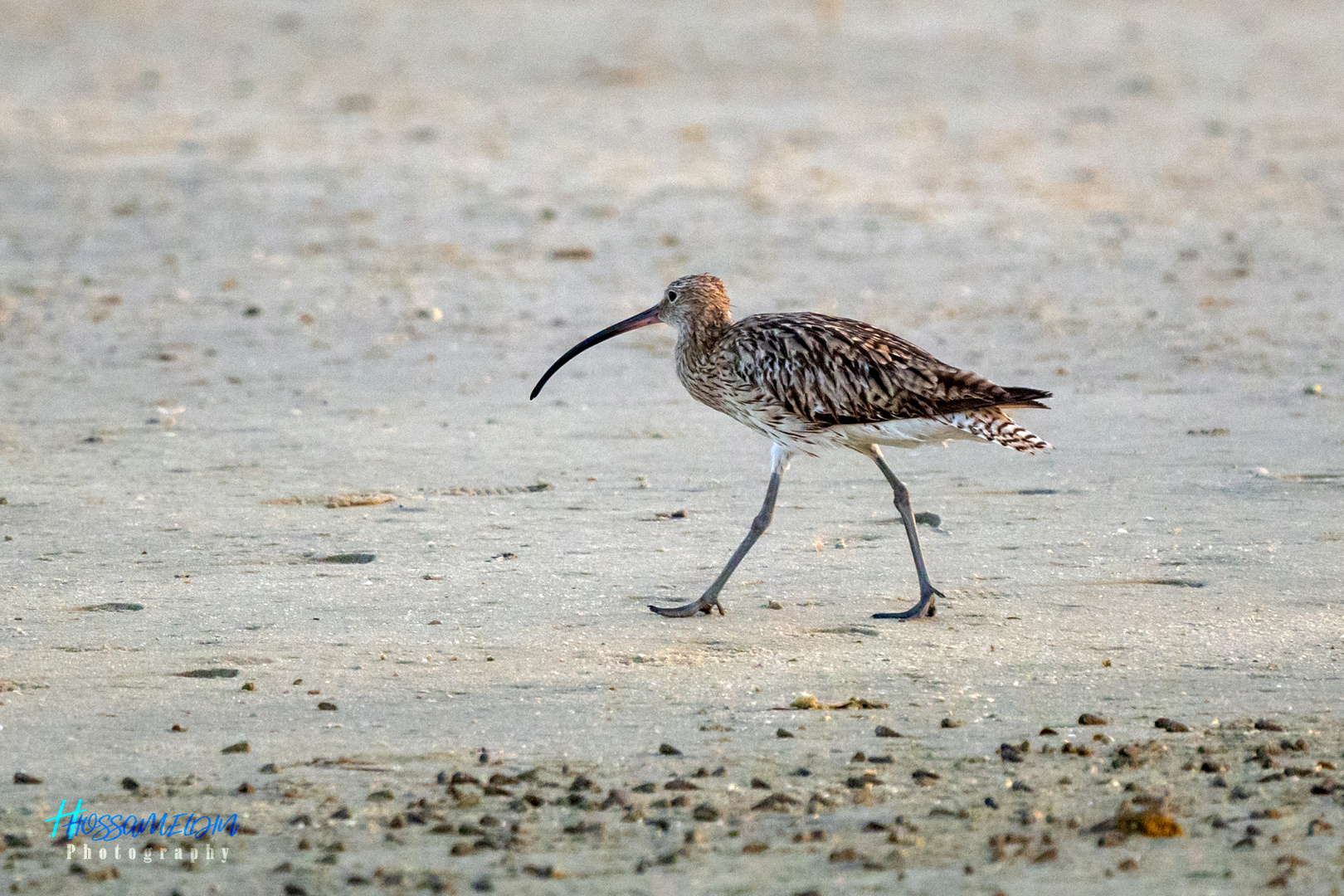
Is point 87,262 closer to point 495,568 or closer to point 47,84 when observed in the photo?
point 495,568

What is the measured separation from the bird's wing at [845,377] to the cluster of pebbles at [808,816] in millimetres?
1439

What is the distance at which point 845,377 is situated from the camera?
6.24 meters

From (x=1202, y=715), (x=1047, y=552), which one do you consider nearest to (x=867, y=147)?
(x=1047, y=552)

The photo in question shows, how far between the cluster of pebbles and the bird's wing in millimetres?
1439

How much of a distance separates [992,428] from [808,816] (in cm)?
198

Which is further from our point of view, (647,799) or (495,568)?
(495,568)

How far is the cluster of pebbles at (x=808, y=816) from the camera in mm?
4156

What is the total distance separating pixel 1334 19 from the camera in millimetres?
25969

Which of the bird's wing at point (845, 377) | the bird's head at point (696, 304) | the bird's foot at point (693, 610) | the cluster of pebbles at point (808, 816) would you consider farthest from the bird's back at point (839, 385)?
the cluster of pebbles at point (808, 816)

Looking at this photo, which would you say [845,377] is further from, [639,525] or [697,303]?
[639,525]

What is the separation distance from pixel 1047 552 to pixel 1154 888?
2781mm

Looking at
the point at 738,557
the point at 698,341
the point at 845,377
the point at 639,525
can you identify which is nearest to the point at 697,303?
the point at 698,341

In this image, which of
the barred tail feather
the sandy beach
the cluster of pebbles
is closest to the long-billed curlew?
the barred tail feather

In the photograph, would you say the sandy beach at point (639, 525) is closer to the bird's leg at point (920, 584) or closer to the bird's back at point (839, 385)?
the bird's leg at point (920, 584)
